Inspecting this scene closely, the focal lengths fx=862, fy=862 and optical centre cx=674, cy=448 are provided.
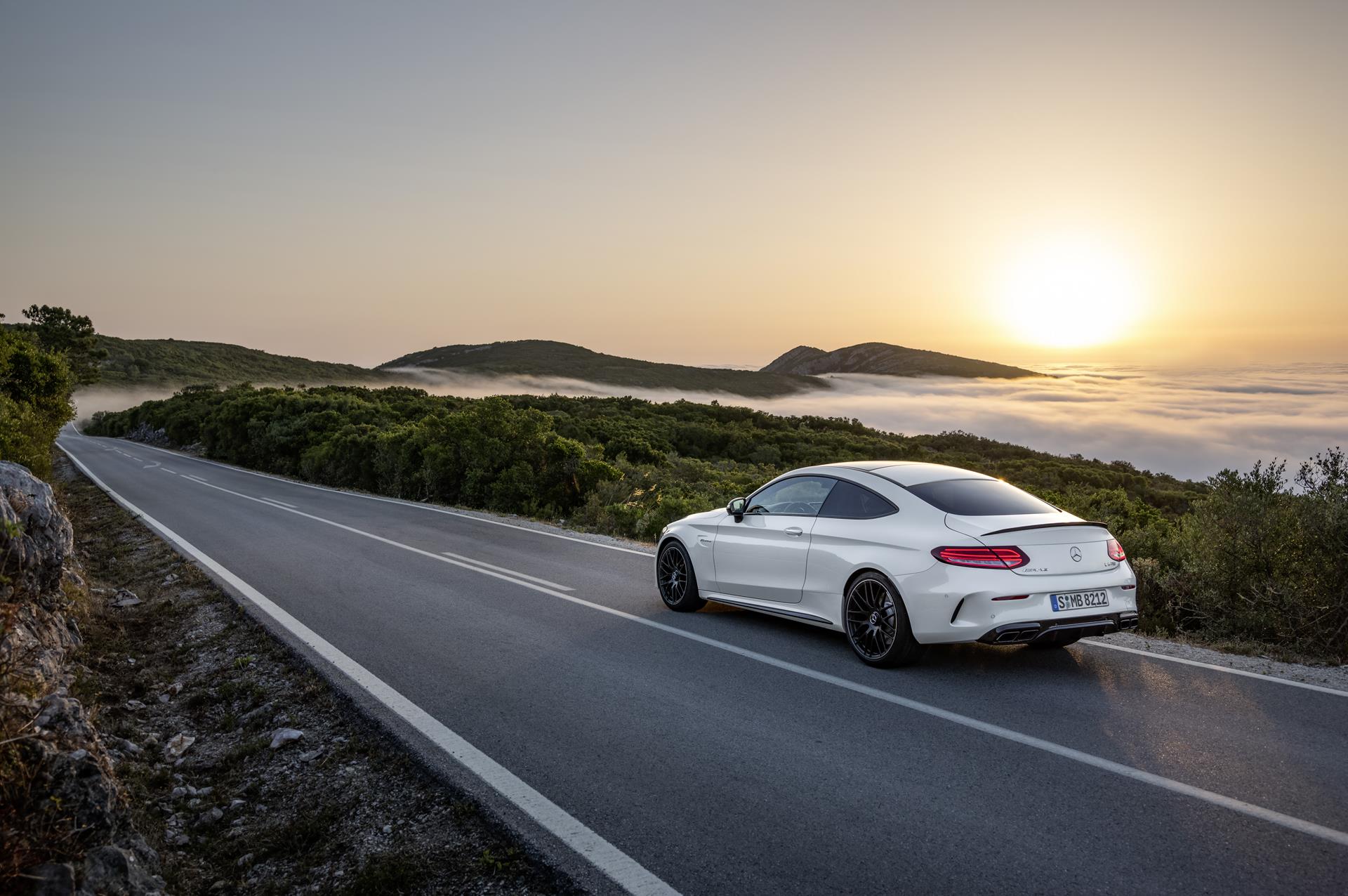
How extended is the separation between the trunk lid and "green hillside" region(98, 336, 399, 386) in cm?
12469

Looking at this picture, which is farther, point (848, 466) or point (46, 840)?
point (848, 466)

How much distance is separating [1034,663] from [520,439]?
56.0 feet

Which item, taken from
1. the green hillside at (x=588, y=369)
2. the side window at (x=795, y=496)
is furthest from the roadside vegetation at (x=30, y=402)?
the green hillside at (x=588, y=369)

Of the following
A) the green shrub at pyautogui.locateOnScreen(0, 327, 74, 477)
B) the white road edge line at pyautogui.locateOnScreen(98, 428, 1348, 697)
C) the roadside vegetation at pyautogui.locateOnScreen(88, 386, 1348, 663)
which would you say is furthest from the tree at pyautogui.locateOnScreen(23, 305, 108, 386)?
the green shrub at pyautogui.locateOnScreen(0, 327, 74, 477)

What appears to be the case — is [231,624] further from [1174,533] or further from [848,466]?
[1174,533]

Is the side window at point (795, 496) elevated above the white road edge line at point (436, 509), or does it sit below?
above

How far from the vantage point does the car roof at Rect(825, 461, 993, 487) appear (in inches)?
283

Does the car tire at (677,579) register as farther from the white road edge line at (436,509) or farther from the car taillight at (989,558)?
the white road edge line at (436,509)

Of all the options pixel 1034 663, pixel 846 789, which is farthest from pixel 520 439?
pixel 846 789

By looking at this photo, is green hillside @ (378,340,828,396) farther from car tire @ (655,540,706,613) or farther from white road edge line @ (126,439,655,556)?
car tire @ (655,540,706,613)

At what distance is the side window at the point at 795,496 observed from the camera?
769 cm

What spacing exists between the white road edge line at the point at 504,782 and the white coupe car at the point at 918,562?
315 centimetres

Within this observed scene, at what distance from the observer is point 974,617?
6109 mm

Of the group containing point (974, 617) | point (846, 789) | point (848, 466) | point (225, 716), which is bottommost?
point (225, 716)
